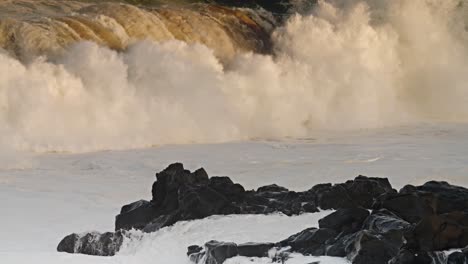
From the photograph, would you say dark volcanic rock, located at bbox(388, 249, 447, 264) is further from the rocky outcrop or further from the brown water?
the brown water

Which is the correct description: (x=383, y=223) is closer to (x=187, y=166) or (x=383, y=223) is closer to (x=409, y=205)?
(x=409, y=205)

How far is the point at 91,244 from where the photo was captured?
33.3 ft

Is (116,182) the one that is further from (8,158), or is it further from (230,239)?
(230,239)

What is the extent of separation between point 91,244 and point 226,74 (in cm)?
1685

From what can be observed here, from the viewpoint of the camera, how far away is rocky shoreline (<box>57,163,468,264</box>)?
8328 millimetres

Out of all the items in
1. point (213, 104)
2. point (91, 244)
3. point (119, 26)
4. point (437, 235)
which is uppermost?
point (119, 26)

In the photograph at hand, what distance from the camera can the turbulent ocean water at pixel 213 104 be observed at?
43.4 ft

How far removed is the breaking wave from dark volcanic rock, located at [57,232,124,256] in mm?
9660

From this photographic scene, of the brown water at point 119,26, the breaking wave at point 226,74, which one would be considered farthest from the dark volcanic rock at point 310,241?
the brown water at point 119,26

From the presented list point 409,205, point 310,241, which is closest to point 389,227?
point 409,205

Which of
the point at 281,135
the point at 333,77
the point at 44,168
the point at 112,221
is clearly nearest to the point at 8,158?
the point at 44,168

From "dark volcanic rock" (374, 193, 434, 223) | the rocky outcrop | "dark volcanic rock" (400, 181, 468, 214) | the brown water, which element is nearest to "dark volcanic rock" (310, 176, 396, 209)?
the rocky outcrop

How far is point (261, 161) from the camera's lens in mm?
18438

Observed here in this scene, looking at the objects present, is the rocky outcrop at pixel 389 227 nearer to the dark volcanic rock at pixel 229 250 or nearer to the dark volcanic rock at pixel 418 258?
the dark volcanic rock at pixel 418 258
